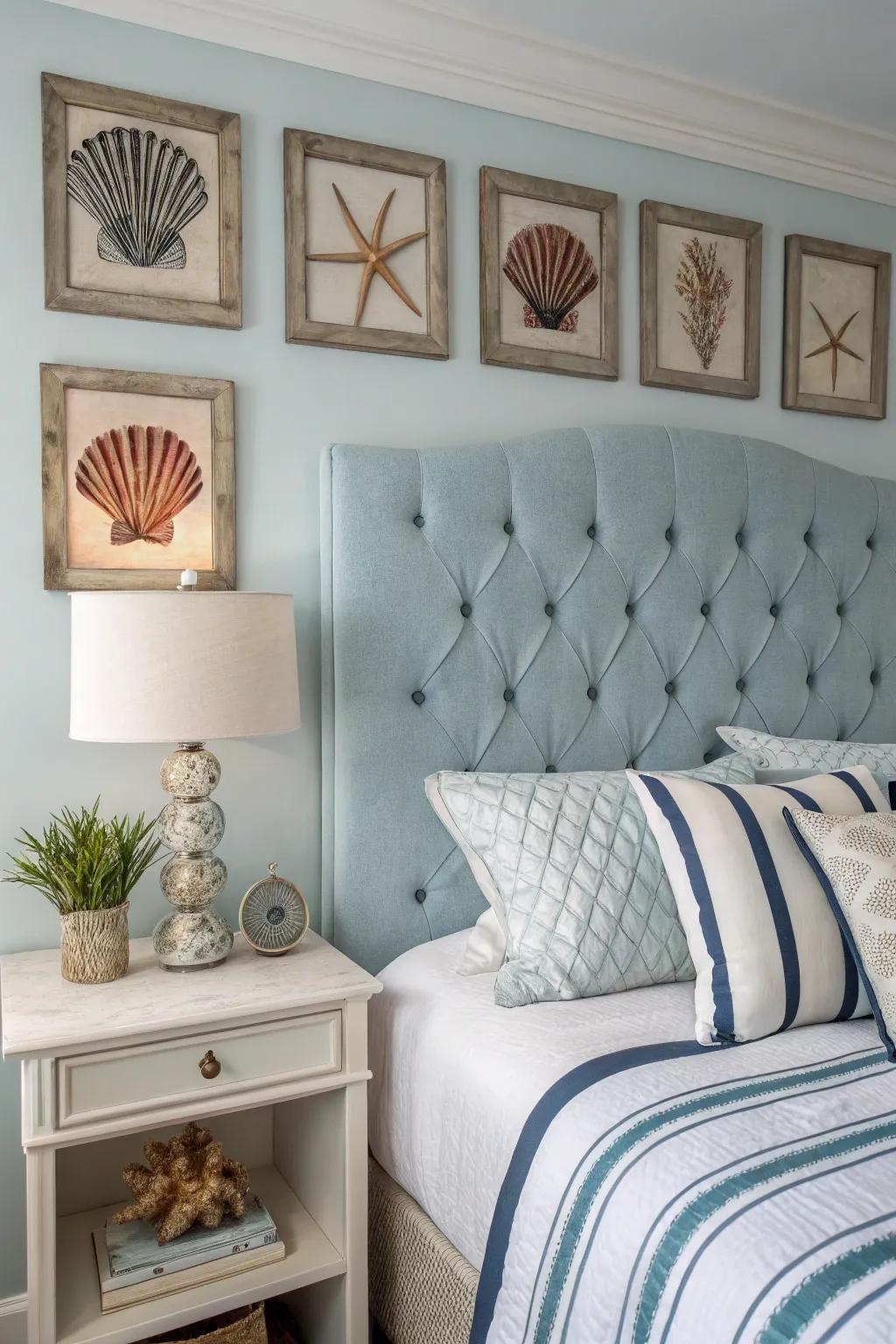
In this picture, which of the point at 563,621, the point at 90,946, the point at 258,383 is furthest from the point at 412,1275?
the point at 258,383

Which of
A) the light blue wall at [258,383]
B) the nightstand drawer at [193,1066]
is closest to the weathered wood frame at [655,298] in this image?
the light blue wall at [258,383]

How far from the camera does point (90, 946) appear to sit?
160 cm

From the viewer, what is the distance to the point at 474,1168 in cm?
146

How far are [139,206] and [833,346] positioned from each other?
5.65ft

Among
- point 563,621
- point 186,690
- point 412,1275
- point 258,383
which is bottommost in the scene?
point 412,1275

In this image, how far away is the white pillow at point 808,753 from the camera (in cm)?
212

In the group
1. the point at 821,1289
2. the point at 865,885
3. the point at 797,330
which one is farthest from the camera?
the point at 797,330

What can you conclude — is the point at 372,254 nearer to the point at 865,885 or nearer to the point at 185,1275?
the point at 865,885

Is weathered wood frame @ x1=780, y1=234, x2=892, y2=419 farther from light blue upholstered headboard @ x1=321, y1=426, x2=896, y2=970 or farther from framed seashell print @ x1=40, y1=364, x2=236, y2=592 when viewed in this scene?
framed seashell print @ x1=40, y1=364, x2=236, y2=592

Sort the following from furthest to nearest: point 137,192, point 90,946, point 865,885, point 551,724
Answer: point 551,724
point 137,192
point 90,946
point 865,885

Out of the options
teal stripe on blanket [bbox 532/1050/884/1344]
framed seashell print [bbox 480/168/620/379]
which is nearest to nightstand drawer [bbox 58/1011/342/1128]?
teal stripe on blanket [bbox 532/1050/884/1344]

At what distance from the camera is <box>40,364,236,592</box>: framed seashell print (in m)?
1.82

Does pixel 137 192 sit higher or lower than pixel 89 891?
higher

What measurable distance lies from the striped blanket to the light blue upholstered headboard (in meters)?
0.71
